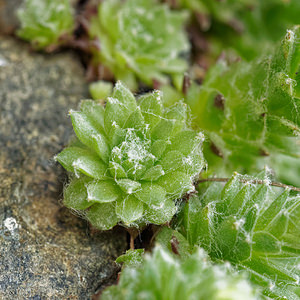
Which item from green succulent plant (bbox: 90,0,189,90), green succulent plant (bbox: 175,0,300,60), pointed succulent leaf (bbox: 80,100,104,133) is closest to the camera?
pointed succulent leaf (bbox: 80,100,104,133)

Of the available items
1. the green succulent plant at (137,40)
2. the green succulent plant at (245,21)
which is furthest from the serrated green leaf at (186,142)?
the green succulent plant at (245,21)

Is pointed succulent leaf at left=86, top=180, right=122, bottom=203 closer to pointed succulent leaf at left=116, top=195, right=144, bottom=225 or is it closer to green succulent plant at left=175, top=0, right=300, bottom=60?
pointed succulent leaf at left=116, top=195, right=144, bottom=225

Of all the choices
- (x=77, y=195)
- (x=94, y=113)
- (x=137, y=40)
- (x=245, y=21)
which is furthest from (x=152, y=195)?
(x=245, y=21)

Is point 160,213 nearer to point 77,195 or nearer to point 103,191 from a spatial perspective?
point 103,191

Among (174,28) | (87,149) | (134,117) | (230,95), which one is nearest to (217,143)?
(230,95)

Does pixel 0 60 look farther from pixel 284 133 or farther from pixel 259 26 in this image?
pixel 259 26

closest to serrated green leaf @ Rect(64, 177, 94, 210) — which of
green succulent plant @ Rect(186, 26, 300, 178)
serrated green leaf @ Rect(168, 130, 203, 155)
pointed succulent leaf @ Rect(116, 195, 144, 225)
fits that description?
pointed succulent leaf @ Rect(116, 195, 144, 225)
